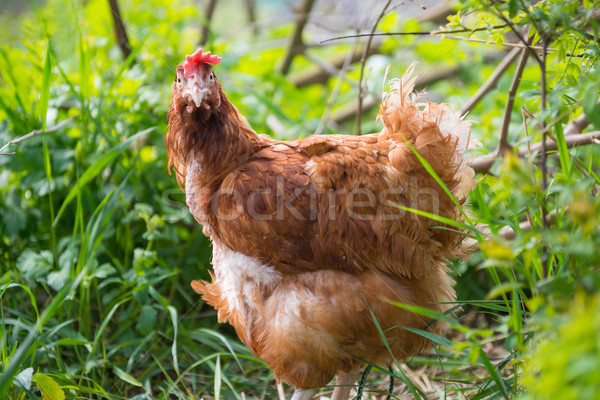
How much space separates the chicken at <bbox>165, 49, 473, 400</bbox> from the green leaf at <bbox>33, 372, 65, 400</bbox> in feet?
2.49

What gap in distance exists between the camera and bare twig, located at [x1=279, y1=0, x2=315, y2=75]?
14.1 ft

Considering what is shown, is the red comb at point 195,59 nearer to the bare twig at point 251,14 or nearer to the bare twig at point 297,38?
the bare twig at point 297,38

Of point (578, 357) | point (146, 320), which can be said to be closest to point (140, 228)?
point (146, 320)

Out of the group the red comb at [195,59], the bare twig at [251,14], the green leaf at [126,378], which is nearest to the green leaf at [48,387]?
the green leaf at [126,378]

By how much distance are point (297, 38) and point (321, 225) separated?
3047 mm

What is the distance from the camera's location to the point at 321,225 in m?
1.91

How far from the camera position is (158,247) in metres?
3.12

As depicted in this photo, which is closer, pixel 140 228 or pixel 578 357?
pixel 578 357

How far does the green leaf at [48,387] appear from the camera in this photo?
1.89 m

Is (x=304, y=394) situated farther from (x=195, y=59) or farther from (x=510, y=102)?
(x=510, y=102)

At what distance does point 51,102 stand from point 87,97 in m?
0.48

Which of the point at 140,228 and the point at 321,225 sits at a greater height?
the point at 321,225

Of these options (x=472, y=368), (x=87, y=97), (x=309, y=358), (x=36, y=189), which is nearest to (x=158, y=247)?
(x=36, y=189)

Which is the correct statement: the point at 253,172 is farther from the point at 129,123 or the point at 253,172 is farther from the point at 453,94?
the point at 453,94
